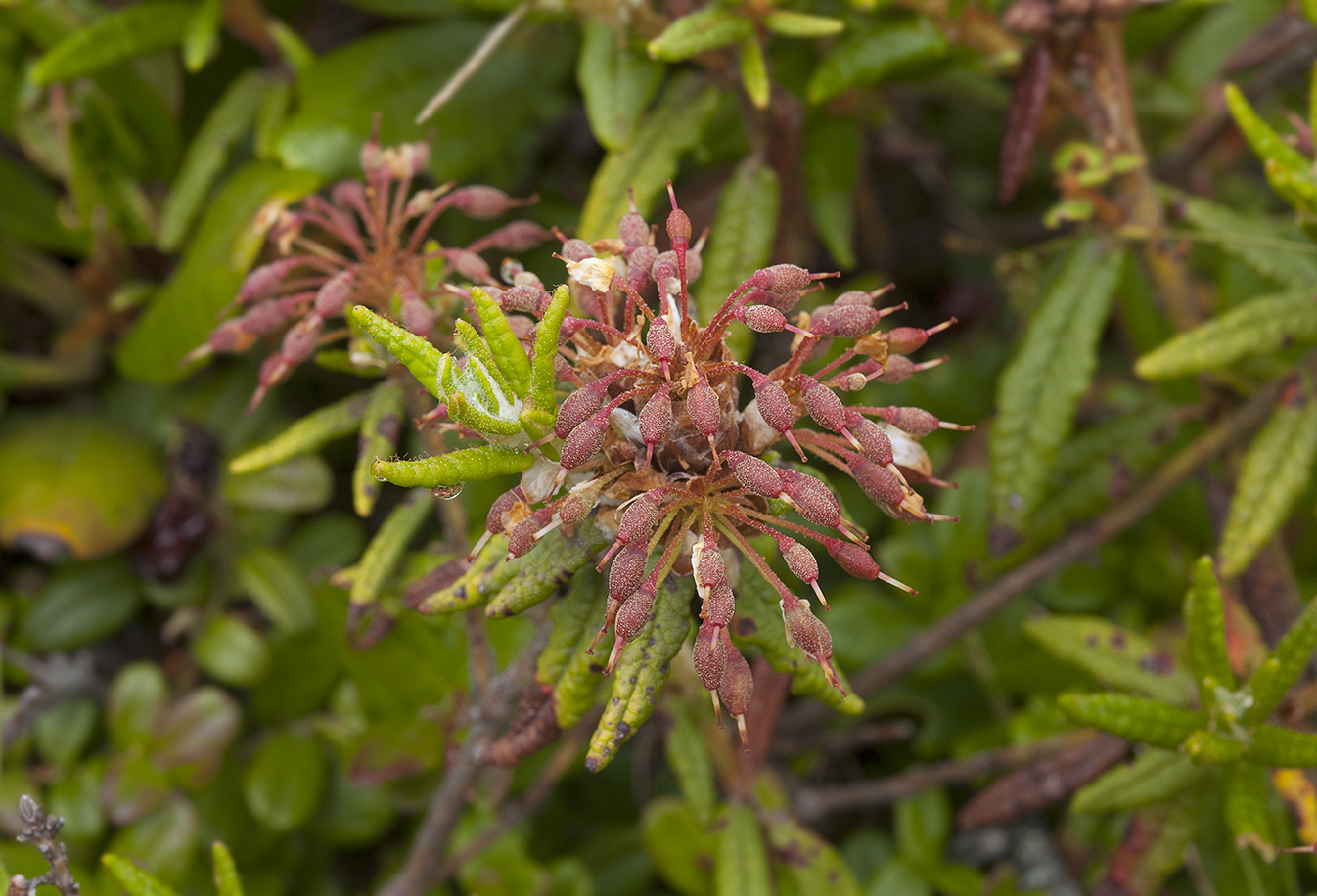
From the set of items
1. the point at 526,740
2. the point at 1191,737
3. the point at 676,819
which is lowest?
the point at 676,819

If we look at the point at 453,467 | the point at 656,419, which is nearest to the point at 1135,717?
the point at 656,419

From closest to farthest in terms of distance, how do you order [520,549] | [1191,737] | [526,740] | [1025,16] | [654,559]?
[520,549], [654,559], [526,740], [1191,737], [1025,16]

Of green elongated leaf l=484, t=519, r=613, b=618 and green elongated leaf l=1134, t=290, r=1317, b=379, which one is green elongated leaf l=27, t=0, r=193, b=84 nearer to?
green elongated leaf l=484, t=519, r=613, b=618

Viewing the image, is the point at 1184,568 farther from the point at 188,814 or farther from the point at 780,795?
the point at 188,814

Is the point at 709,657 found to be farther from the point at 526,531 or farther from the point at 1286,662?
the point at 1286,662

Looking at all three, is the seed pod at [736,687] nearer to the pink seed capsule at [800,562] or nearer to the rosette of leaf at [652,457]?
the rosette of leaf at [652,457]

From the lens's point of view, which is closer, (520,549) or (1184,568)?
(520,549)

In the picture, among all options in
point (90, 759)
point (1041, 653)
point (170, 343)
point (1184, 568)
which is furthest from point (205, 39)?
point (1184, 568)

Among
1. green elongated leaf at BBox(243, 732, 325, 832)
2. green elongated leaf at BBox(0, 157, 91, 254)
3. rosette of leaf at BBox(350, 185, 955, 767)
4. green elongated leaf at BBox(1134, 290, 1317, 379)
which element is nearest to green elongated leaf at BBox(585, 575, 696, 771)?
rosette of leaf at BBox(350, 185, 955, 767)
